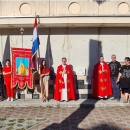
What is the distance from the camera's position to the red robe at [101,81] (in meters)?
8.77

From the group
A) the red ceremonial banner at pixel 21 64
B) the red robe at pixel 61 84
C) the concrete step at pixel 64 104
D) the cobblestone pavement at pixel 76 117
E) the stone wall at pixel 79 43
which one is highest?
the stone wall at pixel 79 43

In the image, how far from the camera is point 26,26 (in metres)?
8.76

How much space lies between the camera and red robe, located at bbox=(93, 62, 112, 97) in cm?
877

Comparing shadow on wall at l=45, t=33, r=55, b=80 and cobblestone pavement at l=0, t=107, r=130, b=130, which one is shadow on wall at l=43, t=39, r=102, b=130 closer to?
cobblestone pavement at l=0, t=107, r=130, b=130

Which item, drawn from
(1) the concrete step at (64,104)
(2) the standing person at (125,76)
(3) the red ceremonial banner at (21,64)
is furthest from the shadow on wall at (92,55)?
(3) the red ceremonial banner at (21,64)

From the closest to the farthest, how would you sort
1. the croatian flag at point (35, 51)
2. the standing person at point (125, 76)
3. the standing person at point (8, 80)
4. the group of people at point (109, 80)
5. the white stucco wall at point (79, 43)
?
the croatian flag at point (35, 51), the standing person at point (125, 76), the group of people at point (109, 80), the standing person at point (8, 80), the white stucco wall at point (79, 43)

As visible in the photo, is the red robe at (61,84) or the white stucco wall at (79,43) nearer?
the red robe at (61,84)

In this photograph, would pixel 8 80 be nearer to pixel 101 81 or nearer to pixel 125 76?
pixel 101 81

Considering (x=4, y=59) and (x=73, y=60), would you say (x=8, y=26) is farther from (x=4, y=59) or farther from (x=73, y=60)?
(x=73, y=60)

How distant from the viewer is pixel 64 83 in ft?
28.3

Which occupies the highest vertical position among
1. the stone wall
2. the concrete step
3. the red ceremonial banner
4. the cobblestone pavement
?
the stone wall

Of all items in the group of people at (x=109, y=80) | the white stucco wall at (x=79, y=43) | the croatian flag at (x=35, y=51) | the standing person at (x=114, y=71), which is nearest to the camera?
the croatian flag at (x=35, y=51)

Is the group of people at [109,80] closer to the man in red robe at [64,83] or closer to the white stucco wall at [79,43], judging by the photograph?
the white stucco wall at [79,43]

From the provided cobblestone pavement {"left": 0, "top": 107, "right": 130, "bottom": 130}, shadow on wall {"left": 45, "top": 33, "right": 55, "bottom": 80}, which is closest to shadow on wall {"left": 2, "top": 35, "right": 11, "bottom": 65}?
shadow on wall {"left": 45, "top": 33, "right": 55, "bottom": 80}
